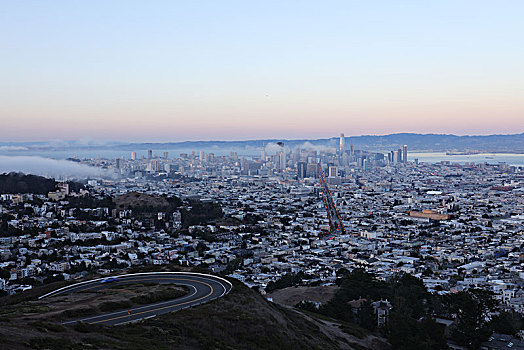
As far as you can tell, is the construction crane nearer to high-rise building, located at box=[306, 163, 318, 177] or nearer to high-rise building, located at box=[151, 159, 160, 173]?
high-rise building, located at box=[306, 163, 318, 177]

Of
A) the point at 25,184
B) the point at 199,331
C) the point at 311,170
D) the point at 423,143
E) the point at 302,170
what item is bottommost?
the point at 311,170

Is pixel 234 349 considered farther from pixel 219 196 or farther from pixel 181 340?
pixel 219 196

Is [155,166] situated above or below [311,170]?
above

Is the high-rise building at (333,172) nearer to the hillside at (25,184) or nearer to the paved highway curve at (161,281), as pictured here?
the hillside at (25,184)

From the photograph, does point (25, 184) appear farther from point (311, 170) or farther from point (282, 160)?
point (282, 160)

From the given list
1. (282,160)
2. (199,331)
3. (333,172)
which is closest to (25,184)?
(199,331)

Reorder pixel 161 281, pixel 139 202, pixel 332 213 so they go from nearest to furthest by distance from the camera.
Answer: pixel 161 281, pixel 139 202, pixel 332 213

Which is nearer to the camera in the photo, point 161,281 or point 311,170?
point 161,281

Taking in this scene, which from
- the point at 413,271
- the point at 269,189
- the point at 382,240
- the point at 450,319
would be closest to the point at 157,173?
the point at 269,189
